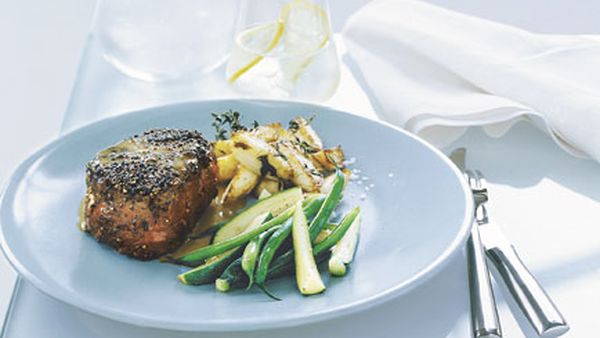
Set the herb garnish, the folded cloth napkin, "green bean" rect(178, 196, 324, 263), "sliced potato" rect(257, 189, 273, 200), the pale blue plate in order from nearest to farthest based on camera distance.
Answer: the pale blue plate → "green bean" rect(178, 196, 324, 263) → "sliced potato" rect(257, 189, 273, 200) → the herb garnish → the folded cloth napkin

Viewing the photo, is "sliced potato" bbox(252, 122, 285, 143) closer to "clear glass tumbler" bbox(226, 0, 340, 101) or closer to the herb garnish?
the herb garnish

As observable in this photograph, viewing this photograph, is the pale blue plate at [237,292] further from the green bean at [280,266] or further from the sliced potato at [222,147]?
the sliced potato at [222,147]

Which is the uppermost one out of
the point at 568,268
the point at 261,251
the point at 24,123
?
the point at 568,268

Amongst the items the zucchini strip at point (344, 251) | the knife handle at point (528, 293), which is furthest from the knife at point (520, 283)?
the zucchini strip at point (344, 251)

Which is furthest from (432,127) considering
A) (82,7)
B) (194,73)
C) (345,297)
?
(82,7)

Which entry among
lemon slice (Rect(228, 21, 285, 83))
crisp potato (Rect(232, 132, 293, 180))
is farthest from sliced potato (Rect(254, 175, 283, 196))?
lemon slice (Rect(228, 21, 285, 83))

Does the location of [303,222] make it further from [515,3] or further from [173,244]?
[515,3]
